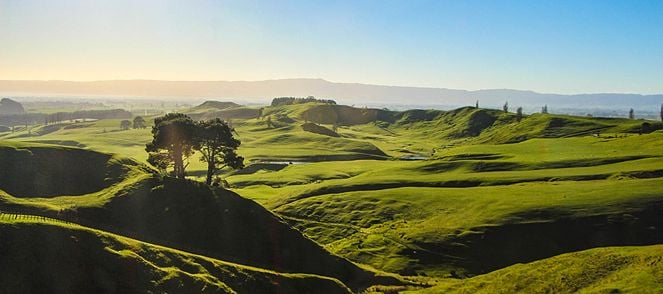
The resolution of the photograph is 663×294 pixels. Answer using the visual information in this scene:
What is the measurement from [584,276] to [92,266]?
48528 mm

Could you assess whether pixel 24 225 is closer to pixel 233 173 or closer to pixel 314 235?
pixel 314 235

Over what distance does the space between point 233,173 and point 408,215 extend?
113 metres

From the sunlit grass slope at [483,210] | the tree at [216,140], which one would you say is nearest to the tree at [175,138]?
the tree at [216,140]

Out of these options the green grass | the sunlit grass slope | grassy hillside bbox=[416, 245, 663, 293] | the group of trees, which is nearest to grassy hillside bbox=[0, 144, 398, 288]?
the green grass

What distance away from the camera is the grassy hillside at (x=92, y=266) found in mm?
41219

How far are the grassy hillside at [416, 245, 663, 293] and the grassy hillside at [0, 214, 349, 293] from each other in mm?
25915

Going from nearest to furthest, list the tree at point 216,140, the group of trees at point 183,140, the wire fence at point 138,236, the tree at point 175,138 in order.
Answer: the wire fence at point 138,236
the tree at point 175,138
the group of trees at point 183,140
the tree at point 216,140

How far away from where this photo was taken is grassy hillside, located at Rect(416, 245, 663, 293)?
164ft

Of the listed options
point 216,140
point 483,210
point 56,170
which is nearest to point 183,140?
point 216,140

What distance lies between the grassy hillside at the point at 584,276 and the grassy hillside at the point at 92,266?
2592 centimetres

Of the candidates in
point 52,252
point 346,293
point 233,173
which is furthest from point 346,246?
point 233,173

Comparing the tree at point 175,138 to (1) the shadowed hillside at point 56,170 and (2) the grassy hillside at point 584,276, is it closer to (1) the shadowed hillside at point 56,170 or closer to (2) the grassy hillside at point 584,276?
(1) the shadowed hillside at point 56,170

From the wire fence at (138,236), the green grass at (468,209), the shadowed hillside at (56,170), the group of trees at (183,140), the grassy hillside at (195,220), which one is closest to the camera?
the wire fence at (138,236)

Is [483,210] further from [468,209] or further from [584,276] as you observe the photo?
[584,276]
